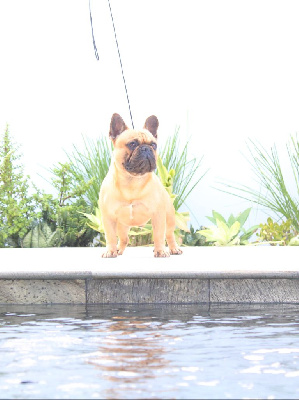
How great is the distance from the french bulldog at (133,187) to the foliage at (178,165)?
7.59 ft

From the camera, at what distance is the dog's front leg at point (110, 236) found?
175 inches

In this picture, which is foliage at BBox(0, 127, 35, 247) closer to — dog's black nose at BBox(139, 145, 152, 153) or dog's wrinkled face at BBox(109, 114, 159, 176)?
dog's wrinkled face at BBox(109, 114, 159, 176)

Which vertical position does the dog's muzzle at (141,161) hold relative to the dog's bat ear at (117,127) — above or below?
below

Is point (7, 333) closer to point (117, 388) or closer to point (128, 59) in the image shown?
point (117, 388)

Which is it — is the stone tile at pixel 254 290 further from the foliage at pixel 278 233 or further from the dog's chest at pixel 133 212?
the foliage at pixel 278 233

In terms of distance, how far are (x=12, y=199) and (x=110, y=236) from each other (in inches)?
106

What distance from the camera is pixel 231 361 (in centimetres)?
241

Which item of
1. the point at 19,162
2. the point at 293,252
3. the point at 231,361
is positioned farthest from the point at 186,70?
the point at 231,361

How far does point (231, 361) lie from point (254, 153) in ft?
16.2

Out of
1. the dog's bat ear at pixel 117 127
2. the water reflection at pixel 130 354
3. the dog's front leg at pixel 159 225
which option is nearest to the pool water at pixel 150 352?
the water reflection at pixel 130 354

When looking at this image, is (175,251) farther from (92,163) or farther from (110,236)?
(92,163)

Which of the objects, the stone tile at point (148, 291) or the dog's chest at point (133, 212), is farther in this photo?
the dog's chest at point (133, 212)

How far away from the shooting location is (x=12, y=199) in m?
6.99

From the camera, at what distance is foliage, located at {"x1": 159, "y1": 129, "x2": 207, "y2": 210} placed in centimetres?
688
